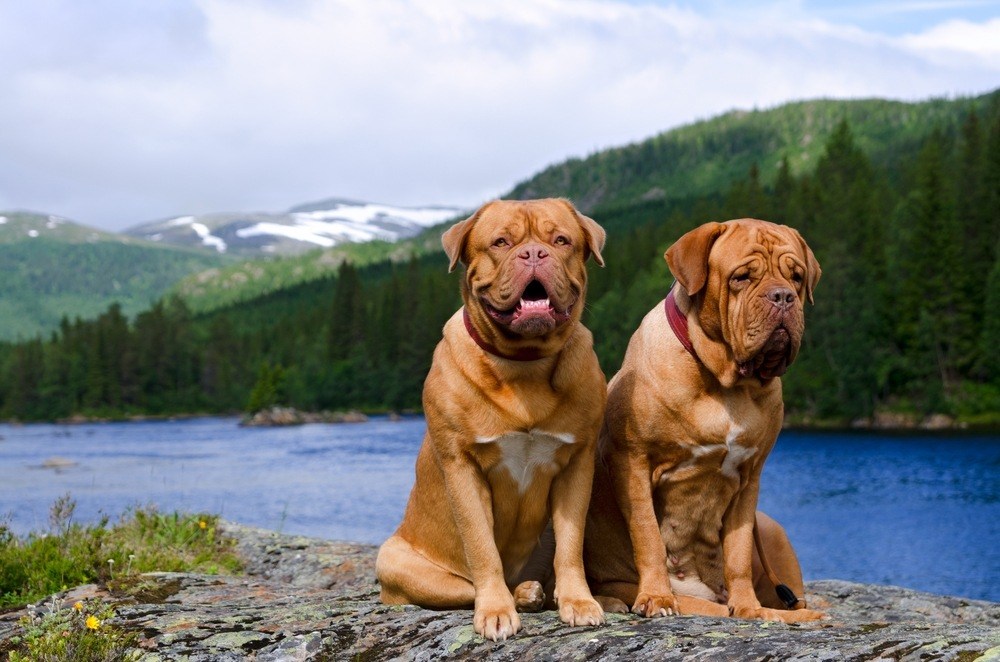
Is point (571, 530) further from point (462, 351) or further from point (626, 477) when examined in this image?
point (462, 351)

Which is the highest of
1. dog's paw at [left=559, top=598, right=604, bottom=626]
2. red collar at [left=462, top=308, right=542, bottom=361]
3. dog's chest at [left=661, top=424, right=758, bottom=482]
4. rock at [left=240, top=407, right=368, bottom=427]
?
red collar at [left=462, top=308, right=542, bottom=361]

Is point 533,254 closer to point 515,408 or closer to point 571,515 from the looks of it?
point 515,408

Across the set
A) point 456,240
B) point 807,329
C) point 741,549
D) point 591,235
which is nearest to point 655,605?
point 741,549

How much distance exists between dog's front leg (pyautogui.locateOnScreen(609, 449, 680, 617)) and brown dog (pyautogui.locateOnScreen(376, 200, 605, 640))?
0.36m

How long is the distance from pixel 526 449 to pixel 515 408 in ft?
0.70

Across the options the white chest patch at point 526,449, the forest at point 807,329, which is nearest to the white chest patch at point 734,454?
the white chest patch at point 526,449

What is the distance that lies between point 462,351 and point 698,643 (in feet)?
6.41

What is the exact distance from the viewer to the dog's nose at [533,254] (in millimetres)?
4672

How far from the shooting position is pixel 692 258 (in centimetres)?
520

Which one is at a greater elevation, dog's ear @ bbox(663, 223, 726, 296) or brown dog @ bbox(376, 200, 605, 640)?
dog's ear @ bbox(663, 223, 726, 296)

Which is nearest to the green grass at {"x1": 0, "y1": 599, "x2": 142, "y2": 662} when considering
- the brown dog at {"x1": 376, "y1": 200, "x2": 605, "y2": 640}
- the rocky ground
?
the rocky ground

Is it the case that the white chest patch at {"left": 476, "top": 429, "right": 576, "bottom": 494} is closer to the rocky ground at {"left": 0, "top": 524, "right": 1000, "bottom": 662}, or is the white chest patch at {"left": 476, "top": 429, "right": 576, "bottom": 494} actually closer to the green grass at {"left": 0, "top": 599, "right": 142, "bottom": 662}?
the rocky ground at {"left": 0, "top": 524, "right": 1000, "bottom": 662}

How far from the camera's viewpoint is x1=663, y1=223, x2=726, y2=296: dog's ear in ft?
17.0

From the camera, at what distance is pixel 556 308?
15.5ft
